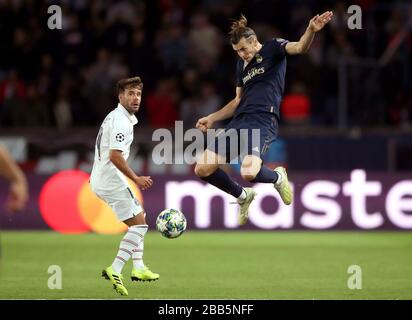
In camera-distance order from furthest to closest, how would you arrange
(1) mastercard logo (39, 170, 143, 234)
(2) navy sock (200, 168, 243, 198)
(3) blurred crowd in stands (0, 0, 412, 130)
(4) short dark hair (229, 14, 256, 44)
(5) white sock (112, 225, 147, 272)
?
(3) blurred crowd in stands (0, 0, 412, 130) → (1) mastercard logo (39, 170, 143, 234) → (2) navy sock (200, 168, 243, 198) → (4) short dark hair (229, 14, 256, 44) → (5) white sock (112, 225, 147, 272)

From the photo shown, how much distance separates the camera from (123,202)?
11.8 m

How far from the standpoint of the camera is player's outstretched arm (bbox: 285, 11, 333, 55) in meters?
10.8

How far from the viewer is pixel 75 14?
21891 mm

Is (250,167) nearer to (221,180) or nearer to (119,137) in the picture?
(221,180)

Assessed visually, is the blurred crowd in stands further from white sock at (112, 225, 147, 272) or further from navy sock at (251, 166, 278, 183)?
white sock at (112, 225, 147, 272)

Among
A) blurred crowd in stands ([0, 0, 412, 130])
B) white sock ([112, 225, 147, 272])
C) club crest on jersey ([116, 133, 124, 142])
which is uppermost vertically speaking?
blurred crowd in stands ([0, 0, 412, 130])

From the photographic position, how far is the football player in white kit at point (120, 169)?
37.6 ft

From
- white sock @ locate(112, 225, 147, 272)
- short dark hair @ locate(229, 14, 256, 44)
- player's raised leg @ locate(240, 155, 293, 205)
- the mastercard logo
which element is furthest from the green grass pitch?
short dark hair @ locate(229, 14, 256, 44)

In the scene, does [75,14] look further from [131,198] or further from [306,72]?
[131,198]

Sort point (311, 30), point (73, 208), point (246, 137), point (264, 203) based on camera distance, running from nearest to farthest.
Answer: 1. point (311, 30)
2. point (246, 137)
3. point (264, 203)
4. point (73, 208)

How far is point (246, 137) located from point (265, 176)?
509 millimetres

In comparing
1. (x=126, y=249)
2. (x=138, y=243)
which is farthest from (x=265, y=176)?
(x=126, y=249)

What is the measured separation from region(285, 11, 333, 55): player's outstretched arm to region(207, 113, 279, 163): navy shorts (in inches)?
36.7
